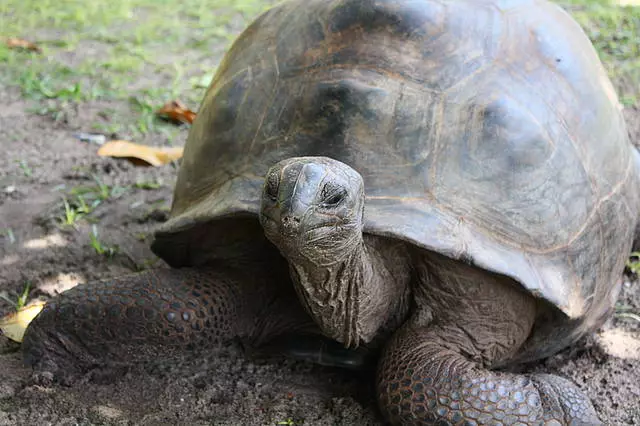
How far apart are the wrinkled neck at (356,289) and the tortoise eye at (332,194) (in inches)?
8.2

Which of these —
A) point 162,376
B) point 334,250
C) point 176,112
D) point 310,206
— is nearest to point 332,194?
point 310,206

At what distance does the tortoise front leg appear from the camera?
2.48m

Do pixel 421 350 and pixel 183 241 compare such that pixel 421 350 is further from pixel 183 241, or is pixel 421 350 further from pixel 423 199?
pixel 183 241

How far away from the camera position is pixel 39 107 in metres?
5.23

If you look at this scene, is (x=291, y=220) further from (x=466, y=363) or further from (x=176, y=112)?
(x=176, y=112)

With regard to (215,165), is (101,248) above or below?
→ below

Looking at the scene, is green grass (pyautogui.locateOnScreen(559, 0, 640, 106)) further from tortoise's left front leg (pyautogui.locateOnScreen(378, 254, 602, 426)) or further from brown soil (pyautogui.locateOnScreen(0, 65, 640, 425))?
tortoise's left front leg (pyautogui.locateOnScreen(378, 254, 602, 426))

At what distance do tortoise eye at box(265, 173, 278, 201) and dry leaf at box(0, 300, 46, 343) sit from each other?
4.64 ft

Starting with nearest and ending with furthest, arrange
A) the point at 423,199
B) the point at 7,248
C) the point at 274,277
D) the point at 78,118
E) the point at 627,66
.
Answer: the point at 423,199, the point at 274,277, the point at 7,248, the point at 78,118, the point at 627,66

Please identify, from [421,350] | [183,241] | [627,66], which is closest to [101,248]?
[183,241]

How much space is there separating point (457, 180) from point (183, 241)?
43.4 inches

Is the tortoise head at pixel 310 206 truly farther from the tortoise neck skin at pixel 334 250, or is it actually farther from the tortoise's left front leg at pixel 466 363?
the tortoise's left front leg at pixel 466 363

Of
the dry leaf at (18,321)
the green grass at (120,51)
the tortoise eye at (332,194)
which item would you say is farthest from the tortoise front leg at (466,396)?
the green grass at (120,51)

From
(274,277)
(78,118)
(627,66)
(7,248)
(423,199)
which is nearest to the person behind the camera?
(423,199)
